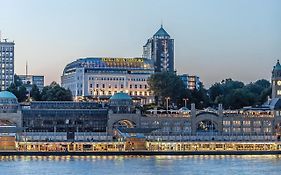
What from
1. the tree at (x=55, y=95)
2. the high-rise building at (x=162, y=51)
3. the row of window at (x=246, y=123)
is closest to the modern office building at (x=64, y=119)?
the row of window at (x=246, y=123)

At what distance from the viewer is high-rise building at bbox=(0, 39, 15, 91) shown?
183 meters

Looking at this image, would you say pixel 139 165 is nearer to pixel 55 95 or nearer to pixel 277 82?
pixel 277 82

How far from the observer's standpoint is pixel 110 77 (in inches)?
6526

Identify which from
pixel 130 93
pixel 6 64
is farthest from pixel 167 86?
pixel 6 64

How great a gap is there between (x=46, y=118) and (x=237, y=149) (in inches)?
1050

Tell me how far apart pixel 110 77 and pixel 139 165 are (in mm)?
75254

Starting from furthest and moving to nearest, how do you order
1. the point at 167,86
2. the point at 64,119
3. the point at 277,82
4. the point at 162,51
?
the point at 162,51, the point at 167,86, the point at 277,82, the point at 64,119

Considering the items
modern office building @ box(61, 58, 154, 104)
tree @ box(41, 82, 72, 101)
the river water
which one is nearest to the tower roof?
modern office building @ box(61, 58, 154, 104)

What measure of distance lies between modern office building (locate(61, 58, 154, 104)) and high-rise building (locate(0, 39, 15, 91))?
1975 cm

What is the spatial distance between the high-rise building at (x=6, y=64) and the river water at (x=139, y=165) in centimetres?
8269

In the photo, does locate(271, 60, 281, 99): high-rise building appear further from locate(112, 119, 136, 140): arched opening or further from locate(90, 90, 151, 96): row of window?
locate(90, 90, 151, 96): row of window

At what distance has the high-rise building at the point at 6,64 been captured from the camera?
18318 centimetres

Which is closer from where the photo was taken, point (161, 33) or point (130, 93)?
point (130, 93)

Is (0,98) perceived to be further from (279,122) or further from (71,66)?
(71,66)
